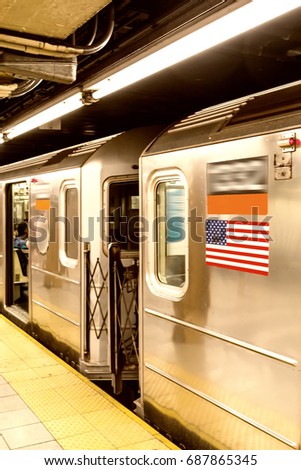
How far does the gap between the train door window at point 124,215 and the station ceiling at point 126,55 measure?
49.7 inches

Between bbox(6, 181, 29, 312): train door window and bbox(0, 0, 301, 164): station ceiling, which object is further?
bbox(6, 181, 29, 312): train door window

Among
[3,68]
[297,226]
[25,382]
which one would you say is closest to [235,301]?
[297,226]

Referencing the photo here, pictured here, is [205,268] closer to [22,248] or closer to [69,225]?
[69,225]

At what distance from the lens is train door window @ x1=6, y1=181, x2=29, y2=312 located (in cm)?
918

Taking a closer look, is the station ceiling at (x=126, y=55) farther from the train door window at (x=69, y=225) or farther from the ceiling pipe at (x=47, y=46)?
the train door window at (x=69, y=225)

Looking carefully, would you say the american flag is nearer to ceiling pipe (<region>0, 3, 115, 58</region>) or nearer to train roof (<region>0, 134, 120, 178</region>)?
ceiling pipe (<region>0, 3, 115, 58</region>)

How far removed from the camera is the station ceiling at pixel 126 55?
3.27 metres

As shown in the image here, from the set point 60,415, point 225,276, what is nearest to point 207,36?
point 225,276

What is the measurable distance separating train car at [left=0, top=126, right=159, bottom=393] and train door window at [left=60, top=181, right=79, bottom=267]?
0.01 meters

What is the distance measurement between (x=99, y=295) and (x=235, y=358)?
102 inches

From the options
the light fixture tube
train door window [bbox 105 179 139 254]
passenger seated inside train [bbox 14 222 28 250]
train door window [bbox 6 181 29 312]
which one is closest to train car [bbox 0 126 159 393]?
train door window [bbox 105 179 139 254]

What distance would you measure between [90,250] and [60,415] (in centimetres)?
189

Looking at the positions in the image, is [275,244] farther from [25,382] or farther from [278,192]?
[25,382]

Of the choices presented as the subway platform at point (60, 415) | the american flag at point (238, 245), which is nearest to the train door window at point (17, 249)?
the subway platform at point (60, 415)
